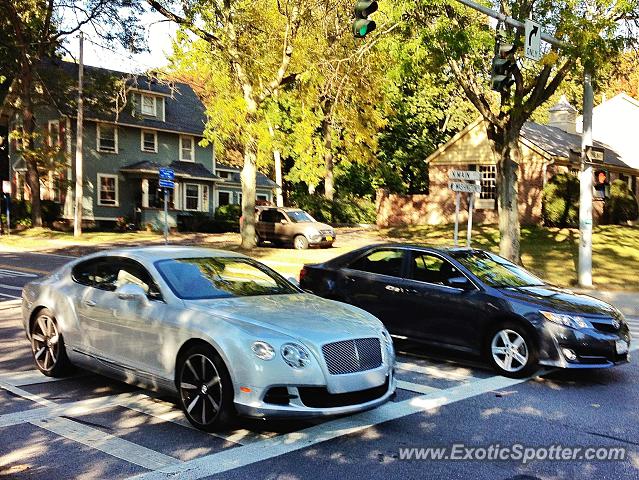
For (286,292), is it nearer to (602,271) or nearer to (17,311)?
(17,311)

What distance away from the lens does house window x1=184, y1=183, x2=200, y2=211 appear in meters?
43.0

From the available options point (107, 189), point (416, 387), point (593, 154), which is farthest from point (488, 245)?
point (107, 189)

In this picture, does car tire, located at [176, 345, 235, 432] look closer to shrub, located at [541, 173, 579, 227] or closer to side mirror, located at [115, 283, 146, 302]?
side mirror, located at [115, 283, 146, 302]

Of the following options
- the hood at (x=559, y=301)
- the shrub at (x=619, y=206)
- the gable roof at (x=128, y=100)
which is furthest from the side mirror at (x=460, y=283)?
the shrub at (x=619, y=206)

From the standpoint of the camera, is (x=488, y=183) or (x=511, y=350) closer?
(x=511, y=350)

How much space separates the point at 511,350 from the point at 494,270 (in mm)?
1296

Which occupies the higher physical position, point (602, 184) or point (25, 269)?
point (602, 184)

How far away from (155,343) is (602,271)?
18174 mm

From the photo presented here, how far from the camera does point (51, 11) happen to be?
3172 centimetres

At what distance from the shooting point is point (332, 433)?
5.27 metres

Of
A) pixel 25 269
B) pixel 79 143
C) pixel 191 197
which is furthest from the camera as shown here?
pixel 191 197

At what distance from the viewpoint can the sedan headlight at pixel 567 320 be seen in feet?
23.7

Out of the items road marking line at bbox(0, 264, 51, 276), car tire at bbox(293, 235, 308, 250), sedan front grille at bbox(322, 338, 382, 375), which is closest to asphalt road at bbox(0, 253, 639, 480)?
sedan front grille at bbox(322, 338, 382, 375)

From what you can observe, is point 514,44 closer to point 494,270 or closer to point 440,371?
point 494,270
